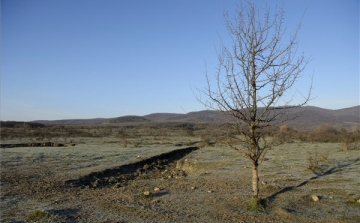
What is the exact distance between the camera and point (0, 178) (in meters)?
12.1

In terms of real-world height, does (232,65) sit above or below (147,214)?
above

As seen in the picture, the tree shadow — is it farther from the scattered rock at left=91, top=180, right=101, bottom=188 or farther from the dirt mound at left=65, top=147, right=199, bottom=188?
the scattered rock at left=91, top=180, right=101, bottom=188

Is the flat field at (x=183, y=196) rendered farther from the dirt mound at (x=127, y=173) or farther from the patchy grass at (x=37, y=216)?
the dirt mound at (x=127, y=173)

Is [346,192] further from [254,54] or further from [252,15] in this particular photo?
[252,15]

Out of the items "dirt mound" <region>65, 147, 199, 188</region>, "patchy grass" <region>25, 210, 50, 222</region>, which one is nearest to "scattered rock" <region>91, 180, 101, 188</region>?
"dirt mound" <region>65, 147, 199, 188</region>

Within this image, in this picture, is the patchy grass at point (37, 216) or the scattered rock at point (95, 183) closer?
the patchy grass at point (37, 216)

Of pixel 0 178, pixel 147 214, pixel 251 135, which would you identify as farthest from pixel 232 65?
pixel 0 178

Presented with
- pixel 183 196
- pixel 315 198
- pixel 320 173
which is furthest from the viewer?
pixel 320 173

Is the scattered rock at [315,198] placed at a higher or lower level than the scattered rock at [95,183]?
higher

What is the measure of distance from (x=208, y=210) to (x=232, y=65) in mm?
4110

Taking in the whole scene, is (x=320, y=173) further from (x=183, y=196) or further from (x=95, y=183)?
(x=95, y=183)

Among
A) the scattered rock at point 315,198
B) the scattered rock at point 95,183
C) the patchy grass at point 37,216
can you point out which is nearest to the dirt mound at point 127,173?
the scattered rock at point 95,183

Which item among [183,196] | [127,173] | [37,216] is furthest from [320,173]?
[37,216]

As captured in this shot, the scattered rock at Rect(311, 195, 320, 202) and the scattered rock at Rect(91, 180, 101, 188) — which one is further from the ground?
the scattered rock at Rect(311, 195, 320, 202)
